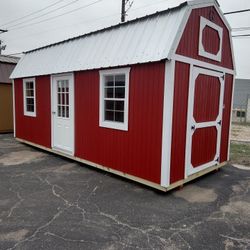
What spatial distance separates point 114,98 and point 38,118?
3.52 metres

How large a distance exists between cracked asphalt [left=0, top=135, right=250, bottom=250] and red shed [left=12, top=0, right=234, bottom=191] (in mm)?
410

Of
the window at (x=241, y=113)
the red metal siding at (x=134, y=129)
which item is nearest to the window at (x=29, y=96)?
the red metal siding at (x=134, y=129)

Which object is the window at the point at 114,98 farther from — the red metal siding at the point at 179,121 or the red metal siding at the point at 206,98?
the red metal siding at the point at 206,98

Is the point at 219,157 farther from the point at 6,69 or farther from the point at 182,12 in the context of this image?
the point at 6,69

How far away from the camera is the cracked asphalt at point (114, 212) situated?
2736 millimetres

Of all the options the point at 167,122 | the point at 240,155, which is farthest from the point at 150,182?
the point at 240,155

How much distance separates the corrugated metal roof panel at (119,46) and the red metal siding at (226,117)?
222 cm

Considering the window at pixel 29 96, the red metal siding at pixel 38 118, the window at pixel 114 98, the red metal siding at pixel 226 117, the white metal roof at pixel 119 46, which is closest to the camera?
the white metal roof at pixel 119 46

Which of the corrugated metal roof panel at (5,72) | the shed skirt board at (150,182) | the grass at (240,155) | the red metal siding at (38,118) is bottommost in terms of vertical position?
the grass at (240,155)

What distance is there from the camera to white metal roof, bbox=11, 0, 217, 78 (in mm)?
3963

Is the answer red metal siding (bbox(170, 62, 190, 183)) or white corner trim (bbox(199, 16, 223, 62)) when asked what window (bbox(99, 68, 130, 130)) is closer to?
red metal siding (bbox(170, 62, 190, 183))

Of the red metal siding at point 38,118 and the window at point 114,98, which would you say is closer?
the window at point 114,98

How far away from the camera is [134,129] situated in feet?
14.7

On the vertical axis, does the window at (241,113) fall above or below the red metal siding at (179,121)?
below
